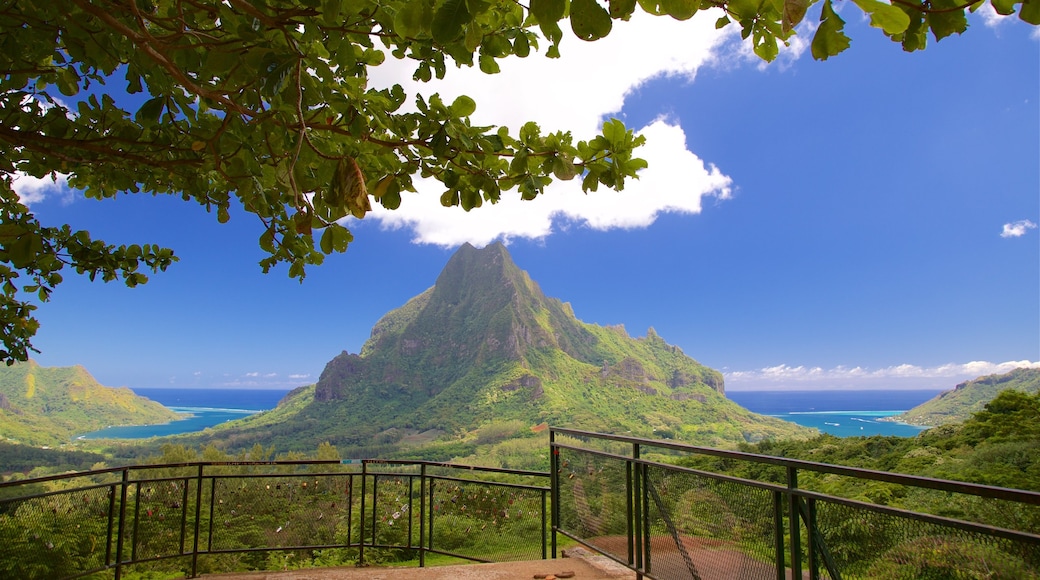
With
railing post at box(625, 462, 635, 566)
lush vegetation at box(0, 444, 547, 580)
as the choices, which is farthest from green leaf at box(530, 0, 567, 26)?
lush vegetation at box(0, 444, 547, 580)

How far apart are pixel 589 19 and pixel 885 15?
45 cm

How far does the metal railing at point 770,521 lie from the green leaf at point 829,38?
138 centimetres

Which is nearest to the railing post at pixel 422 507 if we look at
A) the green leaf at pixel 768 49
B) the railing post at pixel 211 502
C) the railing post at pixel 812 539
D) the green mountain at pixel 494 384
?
the railing post at pixel 211 502

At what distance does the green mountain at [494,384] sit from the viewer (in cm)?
5646

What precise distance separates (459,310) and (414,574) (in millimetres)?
89342

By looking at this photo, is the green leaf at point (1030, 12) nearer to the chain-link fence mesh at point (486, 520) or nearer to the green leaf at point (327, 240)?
the green leaf at point (327, 240)

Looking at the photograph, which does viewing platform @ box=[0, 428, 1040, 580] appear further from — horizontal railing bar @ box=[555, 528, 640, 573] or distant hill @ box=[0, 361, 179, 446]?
distant hill @ box=[0, 361, 179, 446]

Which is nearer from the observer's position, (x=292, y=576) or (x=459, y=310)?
(x=292, y=576)

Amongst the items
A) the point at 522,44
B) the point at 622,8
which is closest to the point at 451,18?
the point at 622,8

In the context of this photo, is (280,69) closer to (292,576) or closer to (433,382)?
(292,576)

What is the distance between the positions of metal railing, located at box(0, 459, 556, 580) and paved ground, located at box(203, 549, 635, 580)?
0.50m

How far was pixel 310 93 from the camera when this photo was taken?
133 centimetres

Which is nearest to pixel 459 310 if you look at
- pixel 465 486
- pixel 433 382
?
pixel 433 382

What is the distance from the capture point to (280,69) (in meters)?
1.11
